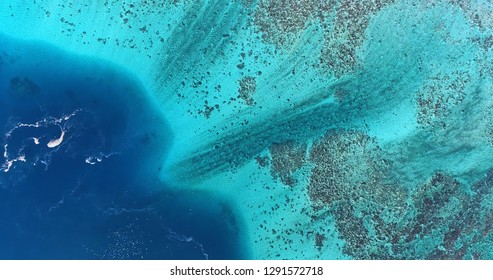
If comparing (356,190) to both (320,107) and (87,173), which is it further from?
(87,173)

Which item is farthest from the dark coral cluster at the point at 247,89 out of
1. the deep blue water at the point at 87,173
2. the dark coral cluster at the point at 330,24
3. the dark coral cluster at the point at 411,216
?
the dark coral cluster at the point at 411,216

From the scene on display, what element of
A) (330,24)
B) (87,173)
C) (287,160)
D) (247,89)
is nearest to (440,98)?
(330,24)

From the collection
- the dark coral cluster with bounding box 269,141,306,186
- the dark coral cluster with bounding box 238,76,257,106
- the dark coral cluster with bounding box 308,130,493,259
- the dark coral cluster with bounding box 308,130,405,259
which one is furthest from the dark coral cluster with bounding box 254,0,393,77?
the dark coral cluster with bounding box 308,130,493,259

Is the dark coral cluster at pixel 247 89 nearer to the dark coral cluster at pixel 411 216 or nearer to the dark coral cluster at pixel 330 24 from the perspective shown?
the dark coral cluster at pixel 330 24

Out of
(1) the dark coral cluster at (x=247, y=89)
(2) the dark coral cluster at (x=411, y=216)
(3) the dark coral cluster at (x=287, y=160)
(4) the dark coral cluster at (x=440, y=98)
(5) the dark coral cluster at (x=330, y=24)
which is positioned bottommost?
(2) the dark coral cluster at (x=411, y=216)

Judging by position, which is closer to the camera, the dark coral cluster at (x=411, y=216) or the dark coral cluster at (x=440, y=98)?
the dark coral cluster at (x=411, y=216)

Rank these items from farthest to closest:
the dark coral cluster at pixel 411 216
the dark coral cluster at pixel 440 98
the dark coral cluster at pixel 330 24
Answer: the dark coral cluster at pixel 330 24 < the dark coral cluster at pixel 440 98 < the dark coral cluster at pixel 411 216

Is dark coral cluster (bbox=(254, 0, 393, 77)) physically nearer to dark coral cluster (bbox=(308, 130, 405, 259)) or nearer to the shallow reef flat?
the shallow reef flat
